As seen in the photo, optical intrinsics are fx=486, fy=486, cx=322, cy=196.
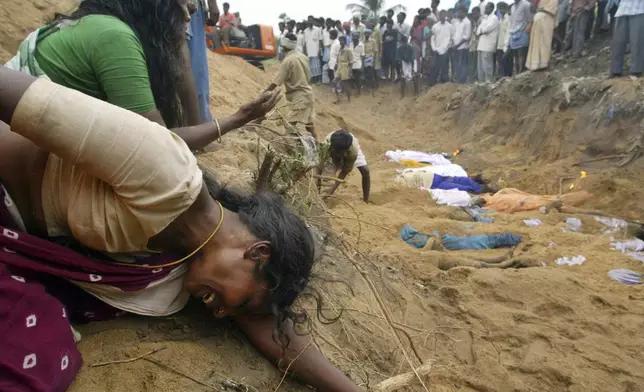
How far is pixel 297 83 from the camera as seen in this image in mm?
6863

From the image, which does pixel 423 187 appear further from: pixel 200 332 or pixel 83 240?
pixel 83 240

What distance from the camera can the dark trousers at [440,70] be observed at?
43.5 feet

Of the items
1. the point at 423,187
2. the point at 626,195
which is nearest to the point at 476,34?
the point at 423,187

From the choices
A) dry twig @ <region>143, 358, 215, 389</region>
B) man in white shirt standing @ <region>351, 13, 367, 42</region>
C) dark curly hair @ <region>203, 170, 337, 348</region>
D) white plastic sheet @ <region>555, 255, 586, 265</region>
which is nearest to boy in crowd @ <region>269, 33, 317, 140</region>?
white plastic sheet @ <region>555, 255, 586, 265</region>

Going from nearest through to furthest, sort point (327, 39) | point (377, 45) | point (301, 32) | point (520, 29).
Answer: point (520, 29) < point (377, 45) < point (327, 39) < point (301, 32)

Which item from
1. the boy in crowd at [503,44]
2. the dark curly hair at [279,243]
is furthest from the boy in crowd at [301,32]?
the dark curly hair at [279,243]

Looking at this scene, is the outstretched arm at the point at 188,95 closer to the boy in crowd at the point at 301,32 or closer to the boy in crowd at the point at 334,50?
the boy in crowd at the point at 334,50

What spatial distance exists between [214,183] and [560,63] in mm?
9524

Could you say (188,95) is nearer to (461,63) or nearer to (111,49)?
(111,49)

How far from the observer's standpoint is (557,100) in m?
8.42

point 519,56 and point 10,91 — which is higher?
point 10,91

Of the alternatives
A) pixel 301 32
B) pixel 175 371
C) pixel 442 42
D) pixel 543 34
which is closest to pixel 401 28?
pixel 442 42

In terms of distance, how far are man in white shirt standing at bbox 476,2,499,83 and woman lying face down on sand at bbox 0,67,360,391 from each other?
34.6 ft

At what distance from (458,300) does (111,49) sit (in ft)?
8.96
